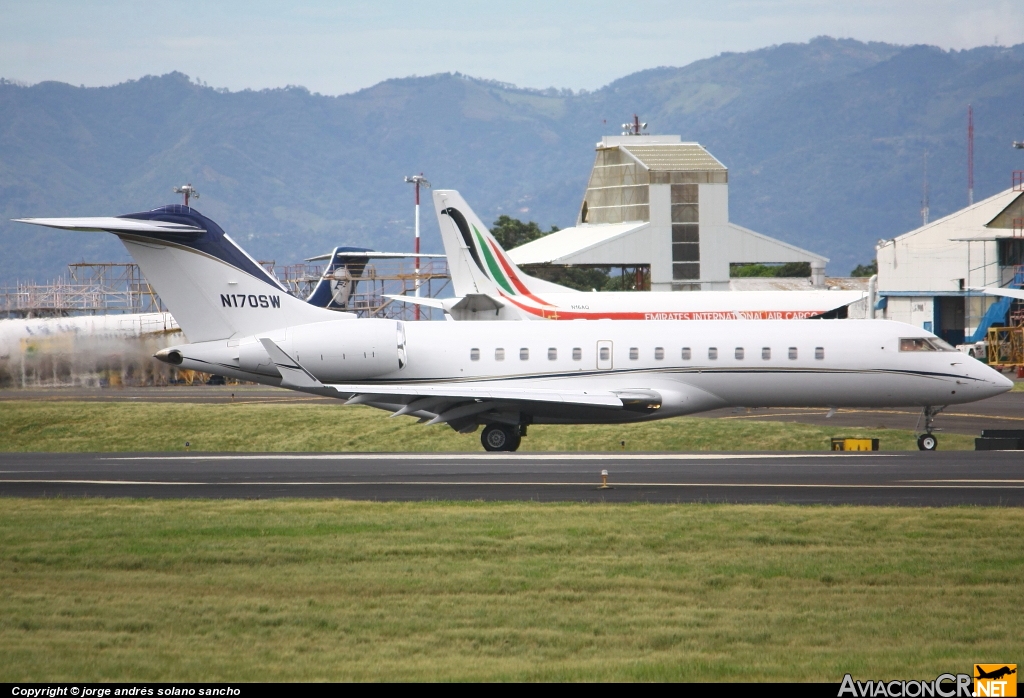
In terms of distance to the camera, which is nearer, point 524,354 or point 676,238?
point 524,354

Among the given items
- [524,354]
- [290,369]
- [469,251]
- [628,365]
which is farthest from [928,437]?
[469,251]

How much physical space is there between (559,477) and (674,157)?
7703 centimetres

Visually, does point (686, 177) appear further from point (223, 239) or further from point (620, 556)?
point (620, 556)

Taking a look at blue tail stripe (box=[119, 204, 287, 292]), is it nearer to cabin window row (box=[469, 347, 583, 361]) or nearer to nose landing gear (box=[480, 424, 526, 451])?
cabin window row (box=[469, 347, 583, 361])

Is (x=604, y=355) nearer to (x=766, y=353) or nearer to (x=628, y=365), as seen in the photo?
(x=628, y=365)

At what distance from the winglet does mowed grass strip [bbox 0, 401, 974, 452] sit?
24.7ft

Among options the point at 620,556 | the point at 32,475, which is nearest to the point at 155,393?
the point at 32,475

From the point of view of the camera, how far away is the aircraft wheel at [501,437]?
28875 mm

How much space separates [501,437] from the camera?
28.9 metres

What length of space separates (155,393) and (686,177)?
4864cm

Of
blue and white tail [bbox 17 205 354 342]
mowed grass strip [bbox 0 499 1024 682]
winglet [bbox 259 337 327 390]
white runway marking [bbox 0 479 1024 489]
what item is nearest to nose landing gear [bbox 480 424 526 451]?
winglet [bbox 259 337 327 390]

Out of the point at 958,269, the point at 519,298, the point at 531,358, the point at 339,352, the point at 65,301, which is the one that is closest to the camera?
the point at 339,352

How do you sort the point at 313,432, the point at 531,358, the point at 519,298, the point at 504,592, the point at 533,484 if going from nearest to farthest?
the point at 504,592, the point at 533,484, the point at 531,358, the point at 313,432, the point at 519,298

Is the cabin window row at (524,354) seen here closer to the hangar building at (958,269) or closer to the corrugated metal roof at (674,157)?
the hangar building at (958,269)
